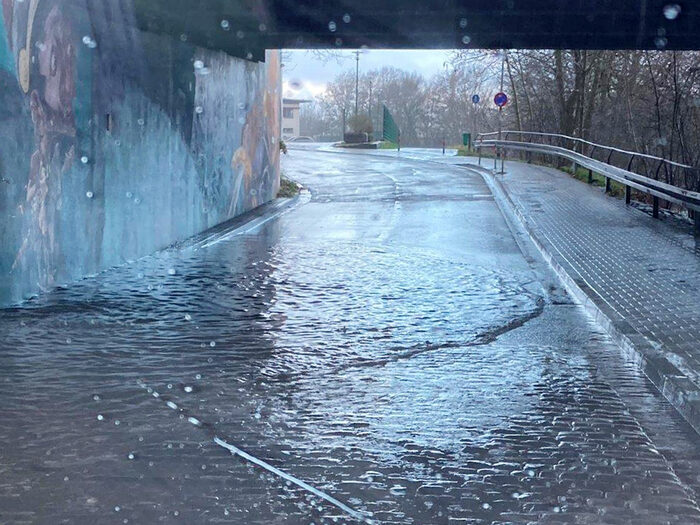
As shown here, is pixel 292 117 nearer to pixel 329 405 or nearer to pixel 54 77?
pixel 54 77

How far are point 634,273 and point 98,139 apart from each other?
7.09 metres

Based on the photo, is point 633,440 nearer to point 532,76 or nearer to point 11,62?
point 11,62

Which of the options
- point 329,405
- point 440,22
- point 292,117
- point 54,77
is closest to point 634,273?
point 440,22

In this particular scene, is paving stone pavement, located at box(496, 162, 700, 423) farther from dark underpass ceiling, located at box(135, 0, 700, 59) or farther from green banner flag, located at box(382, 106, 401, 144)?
green banner flag, located at box(382, 106, 401, 144)

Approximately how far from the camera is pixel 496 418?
19.9 feet

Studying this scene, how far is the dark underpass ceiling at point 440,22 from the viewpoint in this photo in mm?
13641

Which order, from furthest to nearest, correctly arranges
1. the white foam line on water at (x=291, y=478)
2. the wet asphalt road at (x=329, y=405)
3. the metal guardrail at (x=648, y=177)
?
1. the metal guardrail at (x=648, y=177)
2. the wet asphalt road at (x=329, y=405)
3. the white foam line on water at (x=291, y=478)

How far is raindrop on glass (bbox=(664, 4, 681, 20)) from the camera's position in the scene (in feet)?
44.5

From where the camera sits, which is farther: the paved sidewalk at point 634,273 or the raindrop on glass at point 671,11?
the raindrop on glass at point 671,11

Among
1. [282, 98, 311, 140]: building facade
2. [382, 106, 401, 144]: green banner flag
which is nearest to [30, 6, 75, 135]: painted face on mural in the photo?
[382, 106, 401, 144]: green banner flag

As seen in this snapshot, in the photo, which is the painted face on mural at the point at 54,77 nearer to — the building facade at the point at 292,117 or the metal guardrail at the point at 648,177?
the metal guardrail at the point at 648,177

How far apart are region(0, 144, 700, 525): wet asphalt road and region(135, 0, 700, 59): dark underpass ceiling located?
4.16m

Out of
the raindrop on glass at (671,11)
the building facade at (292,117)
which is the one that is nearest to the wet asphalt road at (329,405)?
the raindrop on glass at (671,11)

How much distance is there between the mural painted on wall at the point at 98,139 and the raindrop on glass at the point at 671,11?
7.57 metres
